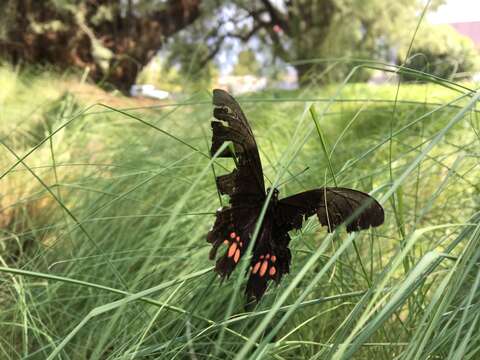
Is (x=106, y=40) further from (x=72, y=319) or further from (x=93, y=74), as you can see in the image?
(x=72, y=319)

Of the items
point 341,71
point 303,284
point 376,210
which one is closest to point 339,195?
point 376,210

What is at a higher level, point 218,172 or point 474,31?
point 474,31

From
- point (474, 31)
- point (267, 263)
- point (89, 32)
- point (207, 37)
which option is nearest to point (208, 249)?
point (267, 263)

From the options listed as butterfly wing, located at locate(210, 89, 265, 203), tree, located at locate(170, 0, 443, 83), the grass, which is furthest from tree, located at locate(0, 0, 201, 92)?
butterfly wing, located at locate(210, 89, 265, 203)

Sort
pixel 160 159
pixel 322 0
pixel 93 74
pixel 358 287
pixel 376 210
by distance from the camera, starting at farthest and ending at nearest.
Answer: pixel 322 0
pixel 93 74
pixel 160 159
pixel 358 287
pixel 376 210

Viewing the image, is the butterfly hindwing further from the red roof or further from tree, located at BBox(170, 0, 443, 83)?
tree, located at BBox(170, 0, 443, 83)

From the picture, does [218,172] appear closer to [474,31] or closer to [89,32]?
[474,31]

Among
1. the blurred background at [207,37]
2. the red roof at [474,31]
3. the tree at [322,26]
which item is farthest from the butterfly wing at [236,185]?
the tree at [322,26]
